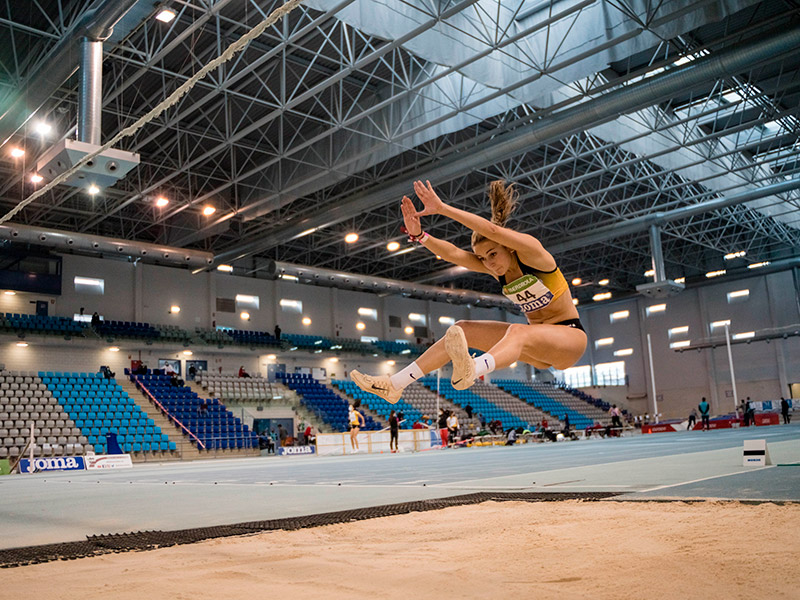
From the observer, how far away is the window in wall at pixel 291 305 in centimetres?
4222

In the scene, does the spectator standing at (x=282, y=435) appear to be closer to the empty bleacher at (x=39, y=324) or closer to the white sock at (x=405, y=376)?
the empty bleacher at (x=39, y=324)

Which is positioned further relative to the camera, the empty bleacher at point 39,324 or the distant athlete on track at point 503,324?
the empty bleacher at point 39,324

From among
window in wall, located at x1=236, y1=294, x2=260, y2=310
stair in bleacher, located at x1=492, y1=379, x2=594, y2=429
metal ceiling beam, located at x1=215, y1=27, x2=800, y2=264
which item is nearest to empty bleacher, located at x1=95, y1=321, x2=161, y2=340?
window in wall, located at x1=236, y1=294, x2=260, y2=310

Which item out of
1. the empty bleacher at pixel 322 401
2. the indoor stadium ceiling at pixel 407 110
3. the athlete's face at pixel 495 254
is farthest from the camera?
the empty bleacher at pixel 322 401

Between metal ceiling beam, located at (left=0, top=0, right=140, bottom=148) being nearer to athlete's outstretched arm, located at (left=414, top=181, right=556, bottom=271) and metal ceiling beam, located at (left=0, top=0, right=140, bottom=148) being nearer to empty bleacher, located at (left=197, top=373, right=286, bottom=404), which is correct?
athlete's outstretched arm, located at (left=414, top=181, right=556, bottom=271)

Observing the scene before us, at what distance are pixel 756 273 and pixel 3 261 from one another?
45.3 metres

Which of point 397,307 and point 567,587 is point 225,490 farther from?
point 397,307

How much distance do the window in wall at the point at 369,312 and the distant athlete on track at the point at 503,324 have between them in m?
41.0

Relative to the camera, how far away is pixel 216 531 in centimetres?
438

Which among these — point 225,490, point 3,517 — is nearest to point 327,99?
point 225,490

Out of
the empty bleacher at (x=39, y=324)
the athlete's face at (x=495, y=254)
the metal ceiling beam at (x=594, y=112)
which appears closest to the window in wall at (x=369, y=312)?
the metal ceiling beam at (x=594, y=112)

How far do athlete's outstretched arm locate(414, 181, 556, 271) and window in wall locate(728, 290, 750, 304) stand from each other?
1904 inches

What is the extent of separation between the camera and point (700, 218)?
123ft

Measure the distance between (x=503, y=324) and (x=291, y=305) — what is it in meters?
38.5
